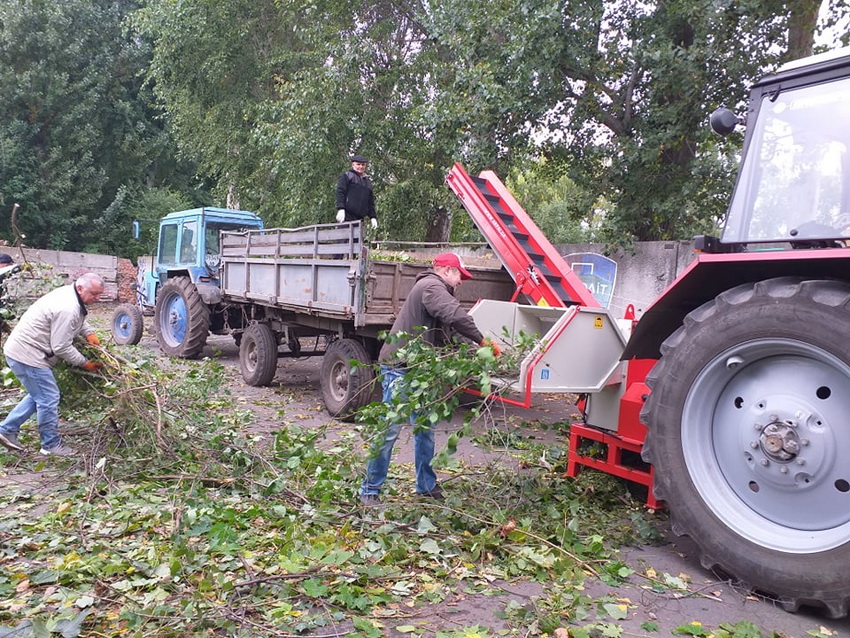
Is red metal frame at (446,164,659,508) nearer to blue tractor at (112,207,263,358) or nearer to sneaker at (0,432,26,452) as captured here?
sneaker at (0,432,26,452)

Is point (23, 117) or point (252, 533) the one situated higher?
point (23, 117)

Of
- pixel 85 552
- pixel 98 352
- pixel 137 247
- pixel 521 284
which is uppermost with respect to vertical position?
pixel 137 247

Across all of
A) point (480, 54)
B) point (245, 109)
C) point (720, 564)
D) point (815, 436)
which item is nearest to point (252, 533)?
point (720, 564)

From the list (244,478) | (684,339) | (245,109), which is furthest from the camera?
(245,109)

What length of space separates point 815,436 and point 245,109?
599 inches

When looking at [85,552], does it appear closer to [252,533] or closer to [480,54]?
[252,533]

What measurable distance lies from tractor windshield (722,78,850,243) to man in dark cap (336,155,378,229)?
16.9 ft

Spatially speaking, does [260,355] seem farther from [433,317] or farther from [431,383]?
[431,383]

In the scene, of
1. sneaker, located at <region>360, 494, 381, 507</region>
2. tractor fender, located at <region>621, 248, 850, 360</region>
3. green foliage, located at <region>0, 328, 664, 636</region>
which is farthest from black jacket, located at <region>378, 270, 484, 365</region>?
tractor fender, located at <region>621, 248, 850, 360</region>

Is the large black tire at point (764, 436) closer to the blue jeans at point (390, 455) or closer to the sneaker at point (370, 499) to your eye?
the blue jeans at point (390, 455)

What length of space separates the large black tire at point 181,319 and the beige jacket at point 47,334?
4.97m

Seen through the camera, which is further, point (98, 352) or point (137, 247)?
point (137, 247)

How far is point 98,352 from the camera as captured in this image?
576cm

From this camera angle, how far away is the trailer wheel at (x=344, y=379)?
23.0 ft
